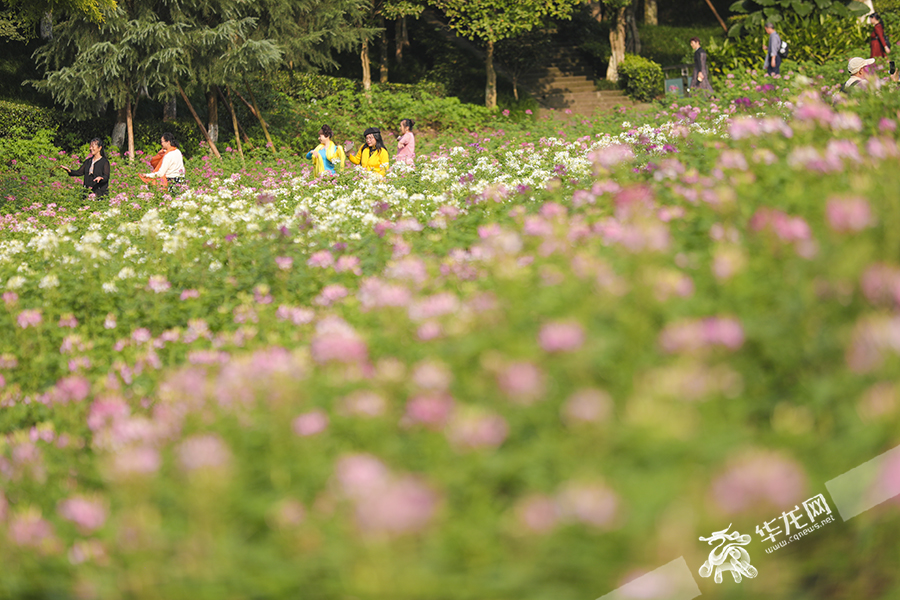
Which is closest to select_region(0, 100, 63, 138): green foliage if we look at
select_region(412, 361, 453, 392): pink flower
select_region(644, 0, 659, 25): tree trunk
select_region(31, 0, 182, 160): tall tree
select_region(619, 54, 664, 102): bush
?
select_region(31, 0, 182, 160): tall tree

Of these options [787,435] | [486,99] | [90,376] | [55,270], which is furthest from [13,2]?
[787,435]

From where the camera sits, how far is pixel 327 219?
6.20 meters

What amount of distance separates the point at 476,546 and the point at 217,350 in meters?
2.63

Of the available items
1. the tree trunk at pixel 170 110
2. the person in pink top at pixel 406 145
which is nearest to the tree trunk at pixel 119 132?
the tree trunk at pixel 170 110

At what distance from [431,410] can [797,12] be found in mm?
18002

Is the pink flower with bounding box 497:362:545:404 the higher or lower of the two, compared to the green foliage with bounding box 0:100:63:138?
lower

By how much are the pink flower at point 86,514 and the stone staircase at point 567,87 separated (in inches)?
909

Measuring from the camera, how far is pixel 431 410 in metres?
2.06

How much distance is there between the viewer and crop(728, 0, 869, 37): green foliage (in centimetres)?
1661

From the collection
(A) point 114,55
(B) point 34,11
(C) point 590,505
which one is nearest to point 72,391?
(C) point 590,505

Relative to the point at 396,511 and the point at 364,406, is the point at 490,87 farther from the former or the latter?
the point at 396,511

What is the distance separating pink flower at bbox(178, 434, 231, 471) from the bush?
24466mm

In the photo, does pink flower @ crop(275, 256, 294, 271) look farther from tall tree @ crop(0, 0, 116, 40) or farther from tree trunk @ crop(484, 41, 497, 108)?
tree trunk @ crop(484, 41, 497, 108)

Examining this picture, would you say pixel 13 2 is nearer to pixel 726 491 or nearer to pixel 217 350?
pixel 217 350
